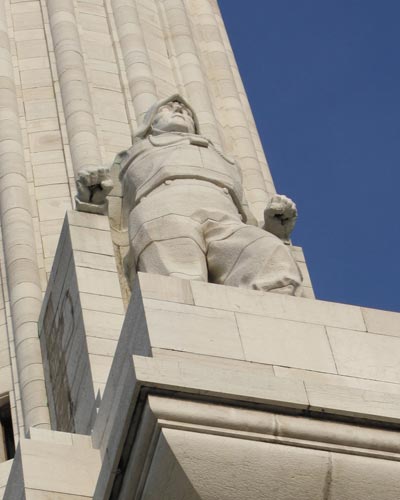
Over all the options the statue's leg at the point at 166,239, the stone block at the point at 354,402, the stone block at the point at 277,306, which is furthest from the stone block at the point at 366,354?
the statue's leg at the point at 166,239

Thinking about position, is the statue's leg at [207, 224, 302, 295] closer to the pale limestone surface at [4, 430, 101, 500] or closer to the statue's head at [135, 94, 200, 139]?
the pale limestone surface at [4, 430, 101, 500]

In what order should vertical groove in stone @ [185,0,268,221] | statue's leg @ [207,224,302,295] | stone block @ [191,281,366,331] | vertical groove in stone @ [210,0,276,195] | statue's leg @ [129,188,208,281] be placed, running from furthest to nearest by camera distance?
vertical groove in stone @ [210,0,276,195] < vertical groove in stone @ [185,0,268,221] < statue's leg @ [129,188,208,281] < statue's leg @ [207,224,302,295] < stone block @ [191,281,366,331]

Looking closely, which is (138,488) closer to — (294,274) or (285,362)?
(285,362)

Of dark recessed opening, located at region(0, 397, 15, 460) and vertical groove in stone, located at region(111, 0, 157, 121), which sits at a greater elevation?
vertical groove in stone, located at region(111, 0, 157, 121)

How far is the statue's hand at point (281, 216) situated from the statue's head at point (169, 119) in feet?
3.77

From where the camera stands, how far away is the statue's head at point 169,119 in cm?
1817

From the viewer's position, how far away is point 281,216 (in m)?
17.7

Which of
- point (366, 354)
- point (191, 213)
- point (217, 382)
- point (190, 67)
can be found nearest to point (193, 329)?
point (217, 382)

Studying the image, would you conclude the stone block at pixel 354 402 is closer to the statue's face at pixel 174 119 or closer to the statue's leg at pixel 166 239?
the statue's leg at pixel 166 239

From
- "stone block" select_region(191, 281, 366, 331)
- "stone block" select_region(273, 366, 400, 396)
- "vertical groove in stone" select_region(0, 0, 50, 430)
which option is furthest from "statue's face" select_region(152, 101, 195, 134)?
"stone block" select_region(273, 366, 400, 396)

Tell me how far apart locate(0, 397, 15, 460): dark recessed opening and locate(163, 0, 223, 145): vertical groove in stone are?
4.21 metres

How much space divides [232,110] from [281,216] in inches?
225

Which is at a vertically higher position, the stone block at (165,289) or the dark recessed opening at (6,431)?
the dark recessed opening at (6,431)

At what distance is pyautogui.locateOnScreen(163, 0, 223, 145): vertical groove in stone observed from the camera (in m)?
22.3
